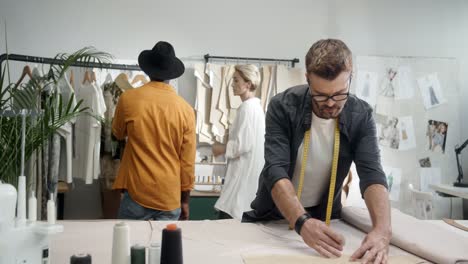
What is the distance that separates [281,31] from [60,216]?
3.00m

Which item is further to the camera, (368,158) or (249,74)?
(249,74)

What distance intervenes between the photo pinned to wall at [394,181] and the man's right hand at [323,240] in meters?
3.56

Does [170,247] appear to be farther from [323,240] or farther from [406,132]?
[406,132]

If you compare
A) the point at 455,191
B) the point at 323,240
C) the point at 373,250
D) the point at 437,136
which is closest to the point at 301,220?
the point at 323,240

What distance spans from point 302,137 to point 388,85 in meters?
3.36

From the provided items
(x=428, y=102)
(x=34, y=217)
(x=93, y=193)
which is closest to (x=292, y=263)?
(x=34, y=217)

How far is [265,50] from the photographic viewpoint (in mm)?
4547

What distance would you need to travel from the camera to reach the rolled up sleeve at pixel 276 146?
160 centimetres

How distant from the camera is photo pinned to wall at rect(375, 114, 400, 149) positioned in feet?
15.3

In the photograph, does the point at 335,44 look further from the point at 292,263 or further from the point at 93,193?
the point at 93,193

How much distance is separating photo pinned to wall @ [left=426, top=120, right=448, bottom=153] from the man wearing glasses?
336cm

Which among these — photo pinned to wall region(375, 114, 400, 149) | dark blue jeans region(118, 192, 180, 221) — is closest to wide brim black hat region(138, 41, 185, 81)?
dark blue jeans region(118, 192, 180, 221)

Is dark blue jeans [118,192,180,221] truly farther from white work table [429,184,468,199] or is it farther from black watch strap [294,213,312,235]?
white work table [429,184,468,199]

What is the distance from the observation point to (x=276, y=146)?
166 centimetres
